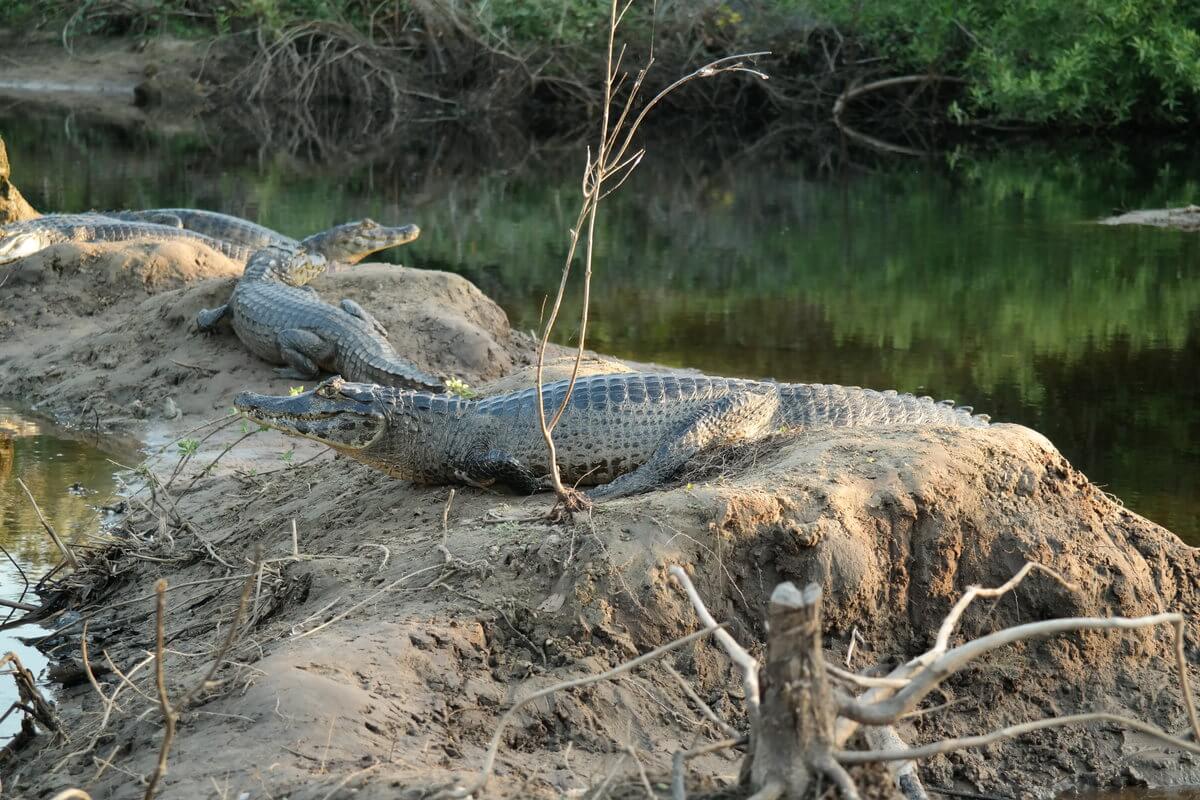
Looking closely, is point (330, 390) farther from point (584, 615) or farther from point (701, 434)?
point (584, 615)

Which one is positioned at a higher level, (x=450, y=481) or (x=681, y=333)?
(x=450, y=481)

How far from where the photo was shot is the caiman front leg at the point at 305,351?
8.30 metres

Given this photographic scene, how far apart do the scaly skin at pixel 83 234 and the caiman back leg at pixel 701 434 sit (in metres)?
6.72

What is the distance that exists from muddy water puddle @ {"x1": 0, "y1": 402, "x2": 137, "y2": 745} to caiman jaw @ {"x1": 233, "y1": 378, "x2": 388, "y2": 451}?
3.62ft

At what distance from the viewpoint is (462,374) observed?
337 inches

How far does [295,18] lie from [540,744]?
24.7 meters

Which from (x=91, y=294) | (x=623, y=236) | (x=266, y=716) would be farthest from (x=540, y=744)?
(x=623, y=236)

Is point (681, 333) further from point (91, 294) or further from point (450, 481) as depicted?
point (450, 481)

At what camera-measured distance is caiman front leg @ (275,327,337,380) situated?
830cm

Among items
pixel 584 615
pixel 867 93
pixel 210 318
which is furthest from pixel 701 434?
pixel 867 93

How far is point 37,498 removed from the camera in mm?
6754

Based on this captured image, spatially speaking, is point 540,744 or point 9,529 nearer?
point 540,744

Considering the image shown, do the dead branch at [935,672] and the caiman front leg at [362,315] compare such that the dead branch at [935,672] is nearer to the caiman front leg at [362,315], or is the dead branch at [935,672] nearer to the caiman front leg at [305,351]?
the caiman front leg at [305,351]

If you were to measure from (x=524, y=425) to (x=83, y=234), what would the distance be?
7.36m
